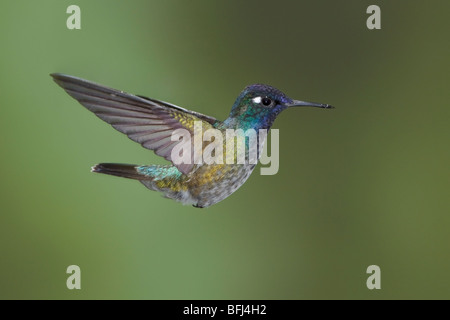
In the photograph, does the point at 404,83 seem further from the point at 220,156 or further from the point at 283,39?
the point at 220,156

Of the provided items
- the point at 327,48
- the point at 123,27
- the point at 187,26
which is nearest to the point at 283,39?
Answer: the point at 327,48

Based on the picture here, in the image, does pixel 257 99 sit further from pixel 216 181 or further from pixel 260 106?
pixel 216 181

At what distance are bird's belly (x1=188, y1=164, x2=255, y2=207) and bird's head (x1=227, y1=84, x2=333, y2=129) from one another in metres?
0.07

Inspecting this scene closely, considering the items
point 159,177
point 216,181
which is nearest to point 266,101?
point 216,181

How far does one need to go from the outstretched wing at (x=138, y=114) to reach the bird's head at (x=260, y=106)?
0.06 meters

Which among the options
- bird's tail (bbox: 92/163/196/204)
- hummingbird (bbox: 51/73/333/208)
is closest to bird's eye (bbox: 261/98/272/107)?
hummingbird (bbox: 51/73/333/208)

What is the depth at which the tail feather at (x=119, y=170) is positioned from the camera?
707mm

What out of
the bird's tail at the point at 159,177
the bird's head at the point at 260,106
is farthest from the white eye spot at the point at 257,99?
the bird's tail at the point at 159,177

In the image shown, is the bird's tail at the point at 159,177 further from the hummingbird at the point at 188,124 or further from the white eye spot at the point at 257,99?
the white eye spot at the point at 257,99

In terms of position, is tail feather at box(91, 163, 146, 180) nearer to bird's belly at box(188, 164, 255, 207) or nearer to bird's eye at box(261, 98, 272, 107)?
bird's belly at box(188, 164, 255, 207)

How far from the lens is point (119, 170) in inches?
29.3

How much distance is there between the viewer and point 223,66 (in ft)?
5.38

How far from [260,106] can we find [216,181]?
12 centimetres

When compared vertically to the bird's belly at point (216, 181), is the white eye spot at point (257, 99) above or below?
above
